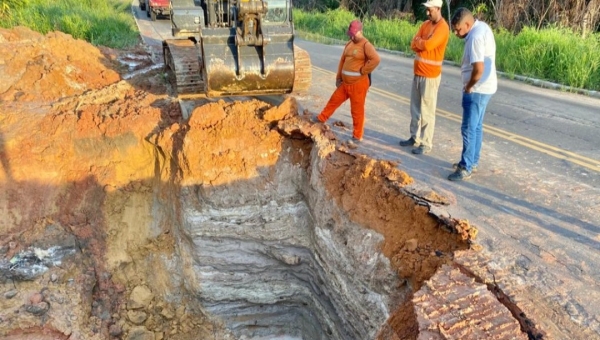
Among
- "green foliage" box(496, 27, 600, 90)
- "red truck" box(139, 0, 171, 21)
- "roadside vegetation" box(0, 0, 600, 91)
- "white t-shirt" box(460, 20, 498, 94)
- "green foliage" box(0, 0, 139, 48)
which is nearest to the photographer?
"white t-shirt" box(460, 20, 498, 94)

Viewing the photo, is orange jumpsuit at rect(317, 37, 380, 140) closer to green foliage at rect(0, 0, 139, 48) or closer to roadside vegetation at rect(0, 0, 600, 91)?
roadside vegetation at rect(0, 0, 600, 91)

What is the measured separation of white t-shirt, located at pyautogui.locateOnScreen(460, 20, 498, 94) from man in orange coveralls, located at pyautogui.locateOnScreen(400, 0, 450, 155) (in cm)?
62

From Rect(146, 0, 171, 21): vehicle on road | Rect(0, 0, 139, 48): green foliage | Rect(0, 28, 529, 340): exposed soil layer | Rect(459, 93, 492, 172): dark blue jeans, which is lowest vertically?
Rect(0, 28, 529, 340): exposed soil layer

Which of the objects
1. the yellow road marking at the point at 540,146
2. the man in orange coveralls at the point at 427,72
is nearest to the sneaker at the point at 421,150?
the man in orange coveralls at the point at 427,72

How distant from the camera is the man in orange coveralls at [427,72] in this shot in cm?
561

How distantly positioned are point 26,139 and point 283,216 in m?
4.17

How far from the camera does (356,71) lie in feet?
20.5

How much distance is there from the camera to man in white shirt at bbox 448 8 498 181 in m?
4.95

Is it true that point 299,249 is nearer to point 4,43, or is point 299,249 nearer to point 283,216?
point 283,216

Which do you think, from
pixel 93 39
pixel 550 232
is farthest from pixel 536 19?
pixel 93 39

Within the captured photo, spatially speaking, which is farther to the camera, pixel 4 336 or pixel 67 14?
pixel 67 14

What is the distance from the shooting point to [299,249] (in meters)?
6.31

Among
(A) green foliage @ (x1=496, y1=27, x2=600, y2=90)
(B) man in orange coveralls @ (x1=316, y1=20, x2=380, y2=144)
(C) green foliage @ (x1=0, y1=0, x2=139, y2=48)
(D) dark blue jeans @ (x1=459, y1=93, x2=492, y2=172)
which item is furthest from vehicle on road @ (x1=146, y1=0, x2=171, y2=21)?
(D) dark blue jeans @ (x1=459, y1=93, x2=492, y2=172)

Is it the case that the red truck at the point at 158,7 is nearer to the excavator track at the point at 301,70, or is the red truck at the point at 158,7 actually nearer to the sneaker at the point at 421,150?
the excavator track at the point at 301,70
